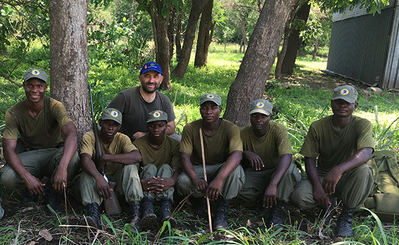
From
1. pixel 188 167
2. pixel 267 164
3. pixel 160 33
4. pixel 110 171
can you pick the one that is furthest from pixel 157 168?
pixel 160 33

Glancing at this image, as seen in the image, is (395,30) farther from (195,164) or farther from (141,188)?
(141,188)

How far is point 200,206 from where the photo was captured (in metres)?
3.77

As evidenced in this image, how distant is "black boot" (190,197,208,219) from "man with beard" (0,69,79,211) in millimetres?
1273

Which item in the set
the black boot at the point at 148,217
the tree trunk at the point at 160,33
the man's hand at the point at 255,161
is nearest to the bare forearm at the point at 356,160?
the man's hand at the point at 255,161

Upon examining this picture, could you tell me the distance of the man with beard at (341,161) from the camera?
133 inches

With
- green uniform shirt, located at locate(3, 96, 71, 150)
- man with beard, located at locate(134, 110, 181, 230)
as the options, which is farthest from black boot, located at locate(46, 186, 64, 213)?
man with beard, located at locate(134, 110, 181, 230)

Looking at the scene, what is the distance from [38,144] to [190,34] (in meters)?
8.70

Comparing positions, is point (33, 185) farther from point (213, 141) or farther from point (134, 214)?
point (213, 141)

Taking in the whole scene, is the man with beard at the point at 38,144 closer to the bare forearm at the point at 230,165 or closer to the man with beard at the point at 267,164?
the bare forearm at the point at 230,165

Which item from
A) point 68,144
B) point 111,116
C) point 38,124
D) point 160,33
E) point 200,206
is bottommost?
point 200,206

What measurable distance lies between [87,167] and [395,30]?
38.8 feet

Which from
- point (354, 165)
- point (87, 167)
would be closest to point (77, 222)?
point (87, 167)

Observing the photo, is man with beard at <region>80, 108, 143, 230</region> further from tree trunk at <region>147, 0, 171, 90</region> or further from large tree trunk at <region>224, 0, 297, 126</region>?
tree trunk at <region>147, 0, 171, 90</region>

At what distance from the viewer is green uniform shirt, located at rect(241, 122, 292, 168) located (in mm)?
3779
